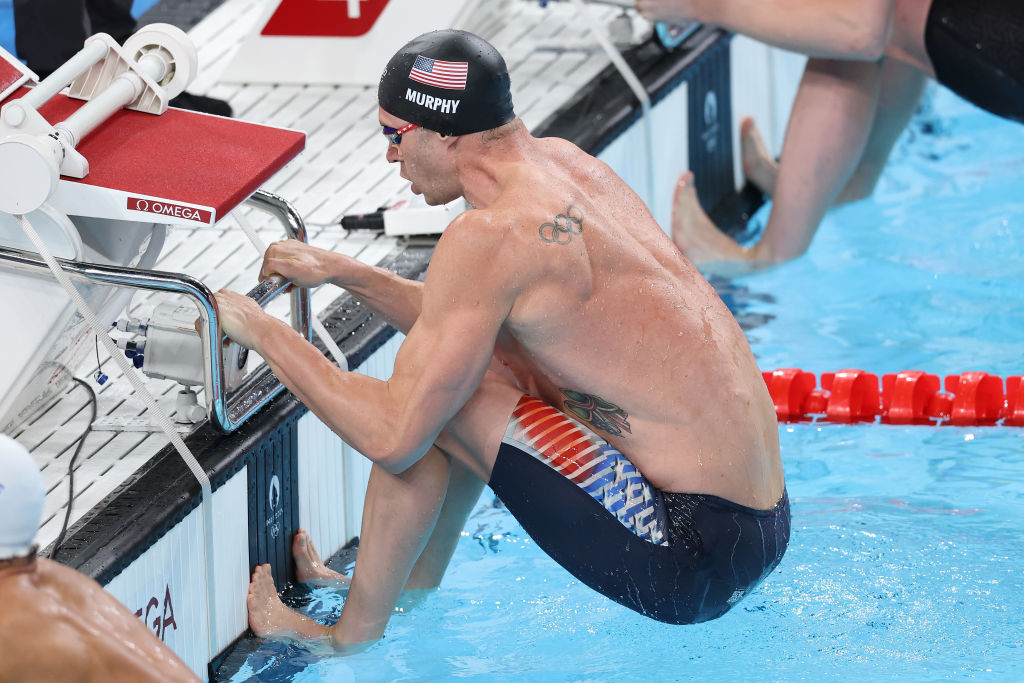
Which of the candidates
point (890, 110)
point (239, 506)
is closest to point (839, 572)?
point (239, 506)

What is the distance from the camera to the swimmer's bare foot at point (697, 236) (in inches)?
183

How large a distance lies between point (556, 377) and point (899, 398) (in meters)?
1.41

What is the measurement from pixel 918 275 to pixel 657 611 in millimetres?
2260

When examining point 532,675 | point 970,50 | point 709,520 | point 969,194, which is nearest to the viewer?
point 709,520

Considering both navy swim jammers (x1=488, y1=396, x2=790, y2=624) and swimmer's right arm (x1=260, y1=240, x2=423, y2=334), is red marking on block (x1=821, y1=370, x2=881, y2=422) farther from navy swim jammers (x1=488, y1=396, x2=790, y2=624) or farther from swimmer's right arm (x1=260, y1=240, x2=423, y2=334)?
swimmer's right arm (x1=260, y1=240, x2=423, y2=334)

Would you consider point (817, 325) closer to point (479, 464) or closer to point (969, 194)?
point (969, 194)

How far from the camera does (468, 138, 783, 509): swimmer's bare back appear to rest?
2521mm

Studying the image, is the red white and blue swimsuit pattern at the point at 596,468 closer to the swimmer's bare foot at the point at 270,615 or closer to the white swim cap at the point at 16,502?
the swimmer's bare foot at the point at 270,615

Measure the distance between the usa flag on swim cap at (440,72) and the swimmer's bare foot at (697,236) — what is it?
2165mm

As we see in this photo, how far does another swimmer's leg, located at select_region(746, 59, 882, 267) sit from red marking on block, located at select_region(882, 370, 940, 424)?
2.98ft

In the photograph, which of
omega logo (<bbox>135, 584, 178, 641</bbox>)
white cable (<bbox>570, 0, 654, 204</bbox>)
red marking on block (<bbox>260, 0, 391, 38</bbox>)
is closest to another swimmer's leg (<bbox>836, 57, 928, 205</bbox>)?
white cable (<bbox>570, 0, 654, 204</bbox>)

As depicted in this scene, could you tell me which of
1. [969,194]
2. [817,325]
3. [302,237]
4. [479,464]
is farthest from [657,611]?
[969,194]

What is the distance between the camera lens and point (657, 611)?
2.74m

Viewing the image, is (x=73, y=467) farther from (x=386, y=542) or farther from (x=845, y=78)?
(x=845, y=78)
